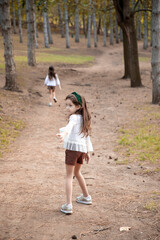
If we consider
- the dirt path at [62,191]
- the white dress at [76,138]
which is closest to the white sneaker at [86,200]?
the dirt path at [62,191]

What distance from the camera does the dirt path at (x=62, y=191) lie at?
4.16 meters

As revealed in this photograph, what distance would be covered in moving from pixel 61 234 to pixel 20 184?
224 centimetres

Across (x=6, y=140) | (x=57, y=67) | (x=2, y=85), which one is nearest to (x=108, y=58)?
(x=57, y=67)

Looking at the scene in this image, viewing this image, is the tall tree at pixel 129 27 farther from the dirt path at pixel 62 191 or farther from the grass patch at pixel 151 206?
the grass patch at pixel 151 206

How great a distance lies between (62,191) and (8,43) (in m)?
11.2

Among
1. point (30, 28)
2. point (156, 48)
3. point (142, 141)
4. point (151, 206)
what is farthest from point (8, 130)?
point (30, 28)

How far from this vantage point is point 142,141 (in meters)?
9.05

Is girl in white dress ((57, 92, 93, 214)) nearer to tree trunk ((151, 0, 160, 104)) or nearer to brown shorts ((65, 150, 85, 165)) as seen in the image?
brown shorts ((65, 150, 85, 165))

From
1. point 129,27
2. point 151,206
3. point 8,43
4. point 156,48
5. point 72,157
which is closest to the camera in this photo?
point 72,157

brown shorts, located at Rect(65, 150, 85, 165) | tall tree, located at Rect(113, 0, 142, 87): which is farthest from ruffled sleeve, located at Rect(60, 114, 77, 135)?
tall tree, located at Rect(113, 0, 142, 87)

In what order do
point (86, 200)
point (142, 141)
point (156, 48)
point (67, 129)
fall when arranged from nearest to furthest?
point (67, 129), point (86, 200), point (142, 141), point (156, 48)

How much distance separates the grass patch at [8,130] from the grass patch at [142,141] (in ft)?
11.5

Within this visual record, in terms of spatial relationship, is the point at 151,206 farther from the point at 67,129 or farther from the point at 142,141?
the point at 142,141

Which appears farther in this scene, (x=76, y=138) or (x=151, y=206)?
(x=151, y=206)
